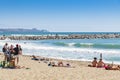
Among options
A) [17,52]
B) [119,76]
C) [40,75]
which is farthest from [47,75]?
[17,52]

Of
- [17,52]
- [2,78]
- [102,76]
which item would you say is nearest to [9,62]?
[17,52]

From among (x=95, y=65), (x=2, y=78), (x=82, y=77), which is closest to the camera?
(x=2, y=78)

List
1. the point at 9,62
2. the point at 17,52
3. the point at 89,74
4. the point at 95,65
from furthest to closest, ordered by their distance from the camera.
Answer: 1. the point at 95,65
2. the point at 17,52
3. the point at 9,62
4. the point at 89,74

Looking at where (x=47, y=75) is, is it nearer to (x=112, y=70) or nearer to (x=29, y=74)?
(x=29, y=74)

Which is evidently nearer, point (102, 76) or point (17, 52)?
point (102, 76)

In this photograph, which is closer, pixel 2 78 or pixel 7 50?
pixel 2 78

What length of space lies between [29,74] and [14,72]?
0.96 metres

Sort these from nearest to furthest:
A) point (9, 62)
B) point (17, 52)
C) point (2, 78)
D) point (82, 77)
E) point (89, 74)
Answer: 1. point (2, 78)
2. point (82, 77)
3. point (89, 74)
4. point (9, 62)
5. point (17, 52)

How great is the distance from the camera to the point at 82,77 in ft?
49.5

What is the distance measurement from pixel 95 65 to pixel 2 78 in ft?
27.0

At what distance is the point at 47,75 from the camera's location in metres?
15.4

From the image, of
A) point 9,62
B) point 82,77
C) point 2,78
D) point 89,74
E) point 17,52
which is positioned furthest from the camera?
point 17,52

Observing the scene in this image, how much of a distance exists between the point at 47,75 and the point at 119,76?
3.38m

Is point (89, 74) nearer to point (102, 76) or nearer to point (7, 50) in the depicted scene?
point (102, 76)
